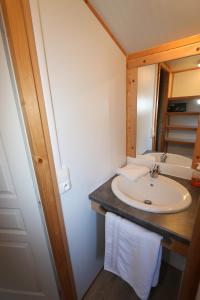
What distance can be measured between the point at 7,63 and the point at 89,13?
23.2 inches

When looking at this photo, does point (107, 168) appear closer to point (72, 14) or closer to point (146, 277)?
point (146, 277)

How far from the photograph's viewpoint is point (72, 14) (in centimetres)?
79

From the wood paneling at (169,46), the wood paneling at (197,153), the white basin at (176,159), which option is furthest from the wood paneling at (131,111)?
the wood paneling at (197,153)

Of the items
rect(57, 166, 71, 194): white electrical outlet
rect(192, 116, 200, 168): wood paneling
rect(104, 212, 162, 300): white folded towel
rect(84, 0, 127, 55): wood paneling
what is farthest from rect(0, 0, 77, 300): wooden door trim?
rect(192, 116, 200, 168): wood paneling

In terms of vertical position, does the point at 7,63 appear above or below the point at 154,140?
above

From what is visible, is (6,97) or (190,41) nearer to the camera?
(6,97)

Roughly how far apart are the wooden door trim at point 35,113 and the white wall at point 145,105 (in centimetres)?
89

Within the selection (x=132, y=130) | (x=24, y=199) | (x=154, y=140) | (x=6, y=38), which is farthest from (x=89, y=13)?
(x=24, y=199)

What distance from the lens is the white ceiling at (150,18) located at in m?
0.82

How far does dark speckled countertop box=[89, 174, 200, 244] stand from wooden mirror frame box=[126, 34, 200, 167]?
0.45 m

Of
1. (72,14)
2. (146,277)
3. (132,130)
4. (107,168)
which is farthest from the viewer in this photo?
(132,130)

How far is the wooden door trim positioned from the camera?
0.57 m

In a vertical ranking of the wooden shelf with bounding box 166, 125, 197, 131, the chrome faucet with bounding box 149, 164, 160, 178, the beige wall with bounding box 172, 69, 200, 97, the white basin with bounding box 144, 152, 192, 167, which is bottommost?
the chrome faucet with bounding box 149, 164, 160, 178

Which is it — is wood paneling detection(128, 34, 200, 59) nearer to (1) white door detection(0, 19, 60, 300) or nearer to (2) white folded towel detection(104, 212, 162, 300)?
(1) white door detection(0, 19, 60, 300)
